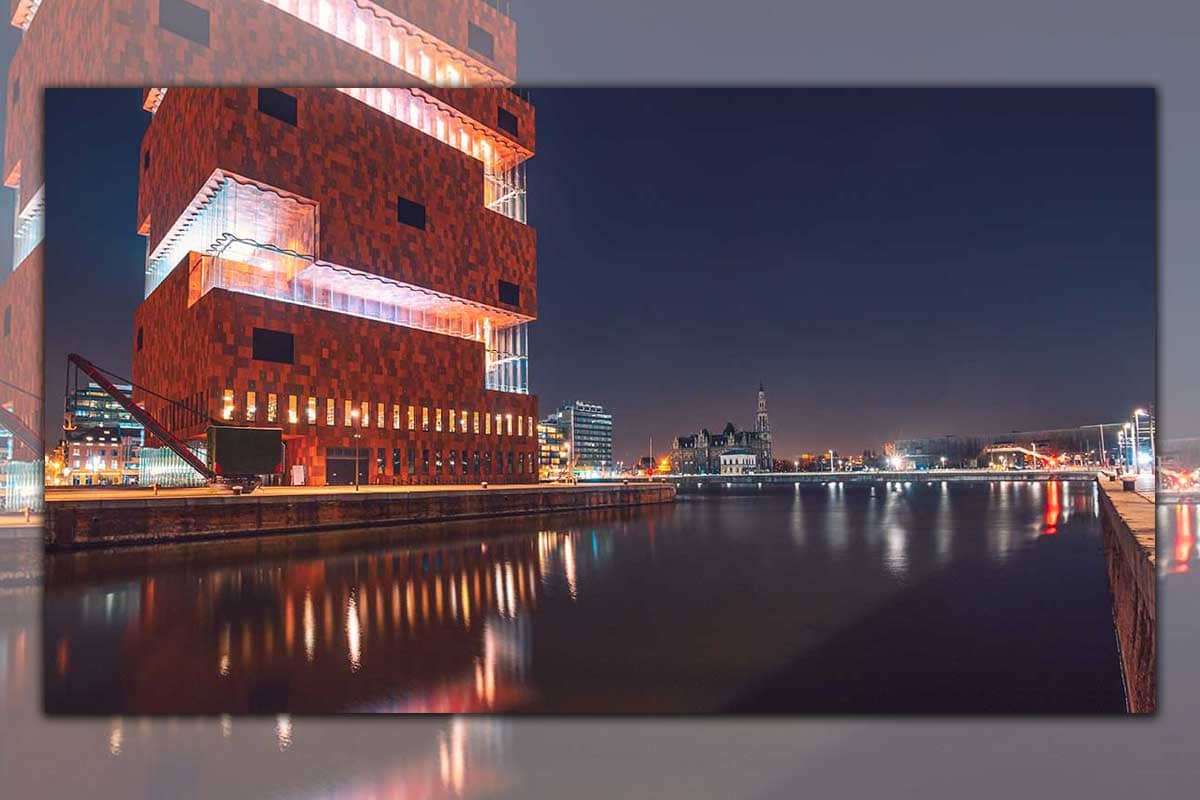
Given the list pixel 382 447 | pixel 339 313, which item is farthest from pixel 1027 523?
pixel 339 313

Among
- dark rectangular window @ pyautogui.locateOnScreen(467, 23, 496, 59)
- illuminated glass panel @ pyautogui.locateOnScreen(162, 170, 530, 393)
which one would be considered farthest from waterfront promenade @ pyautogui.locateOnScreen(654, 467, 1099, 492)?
dark rectangular window @ pyautogui.locateOnScreen(467, 23, 496, 59)

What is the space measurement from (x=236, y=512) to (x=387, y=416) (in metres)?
21.1

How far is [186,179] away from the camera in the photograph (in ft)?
152

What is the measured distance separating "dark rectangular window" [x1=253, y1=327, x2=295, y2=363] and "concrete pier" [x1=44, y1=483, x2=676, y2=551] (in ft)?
38.2

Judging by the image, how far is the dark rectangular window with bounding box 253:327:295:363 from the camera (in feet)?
142

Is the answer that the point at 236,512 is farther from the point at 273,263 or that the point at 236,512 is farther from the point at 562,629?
the point at 273,263

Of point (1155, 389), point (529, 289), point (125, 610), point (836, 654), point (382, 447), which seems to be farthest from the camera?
point (529, 289)

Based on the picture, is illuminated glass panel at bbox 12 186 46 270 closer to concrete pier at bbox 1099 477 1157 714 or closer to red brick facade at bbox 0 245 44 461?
red brick facade at bbox 0 245 44 461

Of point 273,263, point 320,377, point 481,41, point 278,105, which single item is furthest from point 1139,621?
point 481,41

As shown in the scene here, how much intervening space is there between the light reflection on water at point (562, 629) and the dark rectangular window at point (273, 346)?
1893cm

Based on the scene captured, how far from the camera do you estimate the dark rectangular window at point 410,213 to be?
1997 inches

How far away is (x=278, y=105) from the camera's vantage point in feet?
147

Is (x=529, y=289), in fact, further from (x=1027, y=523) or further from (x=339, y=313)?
(x=1027, y=523)

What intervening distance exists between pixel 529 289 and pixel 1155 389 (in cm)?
5586
